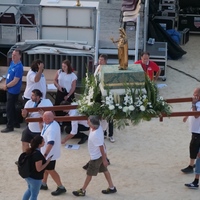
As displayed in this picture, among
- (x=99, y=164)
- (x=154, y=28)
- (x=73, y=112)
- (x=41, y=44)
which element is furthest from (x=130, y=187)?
(x=154, y=28)

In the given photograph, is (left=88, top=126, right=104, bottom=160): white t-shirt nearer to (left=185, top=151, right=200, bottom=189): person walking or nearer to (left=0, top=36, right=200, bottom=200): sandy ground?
(left=0, top=36, right=200, bottom=200): sandy ground

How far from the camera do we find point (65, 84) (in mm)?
12523

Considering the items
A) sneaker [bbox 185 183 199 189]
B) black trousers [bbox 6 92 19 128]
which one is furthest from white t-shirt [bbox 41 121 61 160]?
black trousers [bbox 6 92 19 128]

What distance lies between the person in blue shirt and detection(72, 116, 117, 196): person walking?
308 centimetres

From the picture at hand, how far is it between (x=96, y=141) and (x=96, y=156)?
0.91ft

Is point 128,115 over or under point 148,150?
over

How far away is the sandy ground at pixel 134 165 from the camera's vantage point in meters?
10.3

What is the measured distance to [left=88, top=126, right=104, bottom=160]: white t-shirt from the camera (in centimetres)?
964

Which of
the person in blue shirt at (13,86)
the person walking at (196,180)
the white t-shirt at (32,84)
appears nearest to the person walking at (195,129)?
the person walking at (196,180)

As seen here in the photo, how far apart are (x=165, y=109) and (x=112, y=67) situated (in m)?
0.99

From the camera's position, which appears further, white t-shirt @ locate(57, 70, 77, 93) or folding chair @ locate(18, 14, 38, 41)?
folding chair @ locate(18, 14, 38, 41)

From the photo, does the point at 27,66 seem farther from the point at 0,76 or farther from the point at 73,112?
the point at 73,112

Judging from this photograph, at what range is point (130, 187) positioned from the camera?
34.4ft

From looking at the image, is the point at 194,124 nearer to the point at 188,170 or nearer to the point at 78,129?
the point at 188,170
